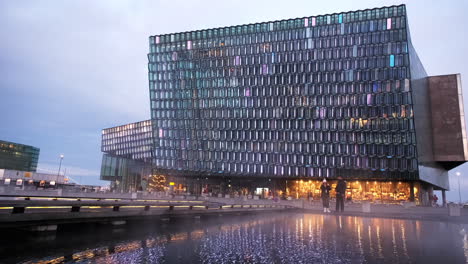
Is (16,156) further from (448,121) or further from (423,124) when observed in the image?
(448,121)

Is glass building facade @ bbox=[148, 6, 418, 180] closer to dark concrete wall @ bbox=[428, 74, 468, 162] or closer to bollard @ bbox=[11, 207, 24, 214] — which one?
dark concrete wall @ bbox=[428, 74, 468, 162]

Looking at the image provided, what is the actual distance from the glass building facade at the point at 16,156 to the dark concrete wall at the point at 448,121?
148340mm

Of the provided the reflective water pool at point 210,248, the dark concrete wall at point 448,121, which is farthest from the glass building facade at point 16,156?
the reflective water pool at point 210,248

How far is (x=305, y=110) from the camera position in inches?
3142

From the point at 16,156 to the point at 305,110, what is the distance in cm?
12292

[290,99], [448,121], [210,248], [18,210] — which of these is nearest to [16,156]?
[290,99]

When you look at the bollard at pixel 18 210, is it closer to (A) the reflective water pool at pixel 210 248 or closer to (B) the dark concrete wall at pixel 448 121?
(A) the reflective water pool at pixel 210 248

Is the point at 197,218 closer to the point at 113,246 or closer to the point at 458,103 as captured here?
the point at 113,246

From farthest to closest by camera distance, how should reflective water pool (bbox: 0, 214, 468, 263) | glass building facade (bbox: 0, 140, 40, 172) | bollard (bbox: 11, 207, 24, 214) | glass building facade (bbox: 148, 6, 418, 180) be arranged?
glass building facade (bbox: 0, 140, 40, 172), glass building facade (bbox: 148, 6, 418, 180), bollard (bbox: 11, 207, 24, 214), reflective water pool (bbox: 0, 214, 468, 263)

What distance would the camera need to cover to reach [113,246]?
8492mm

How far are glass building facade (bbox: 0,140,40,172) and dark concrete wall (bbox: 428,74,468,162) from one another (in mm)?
148340

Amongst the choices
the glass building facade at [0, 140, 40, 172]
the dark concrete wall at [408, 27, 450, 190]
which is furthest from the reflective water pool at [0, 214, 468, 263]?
the glass building facade at [0, 140, 40, 172]

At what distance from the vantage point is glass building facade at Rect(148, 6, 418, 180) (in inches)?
2869

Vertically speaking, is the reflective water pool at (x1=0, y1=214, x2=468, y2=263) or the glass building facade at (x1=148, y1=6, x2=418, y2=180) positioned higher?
the glass building facade at (x1=148, y1=6, x2=418, y2=180)
